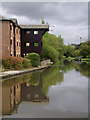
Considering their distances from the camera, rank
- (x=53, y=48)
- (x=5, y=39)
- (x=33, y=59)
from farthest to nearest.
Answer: (x=53, y=48)
(x=5, y=39)
(x=33, y=59)

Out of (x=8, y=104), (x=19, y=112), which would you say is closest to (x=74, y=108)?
(x=19, y=112)

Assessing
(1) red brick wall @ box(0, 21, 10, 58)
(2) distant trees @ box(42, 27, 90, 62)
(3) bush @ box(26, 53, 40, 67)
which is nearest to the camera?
(3) bush @ box(26, 53, 40, 67)

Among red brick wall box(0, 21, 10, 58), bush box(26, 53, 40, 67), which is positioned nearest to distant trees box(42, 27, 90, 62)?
bush box(26, 53, 40, 67)

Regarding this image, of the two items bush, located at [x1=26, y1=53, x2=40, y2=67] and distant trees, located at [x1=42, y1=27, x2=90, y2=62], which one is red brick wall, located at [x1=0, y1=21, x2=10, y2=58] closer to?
bush, located at [x1=26, y1=53, x2=40, y2=67]

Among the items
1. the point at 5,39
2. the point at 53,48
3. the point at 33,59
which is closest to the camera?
the point at 33,59

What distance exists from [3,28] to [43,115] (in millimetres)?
26222

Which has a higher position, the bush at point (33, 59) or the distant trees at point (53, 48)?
the distant trees at point (53, 48)

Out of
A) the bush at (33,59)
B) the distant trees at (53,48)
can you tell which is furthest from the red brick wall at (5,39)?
the distant trees at (53,48)

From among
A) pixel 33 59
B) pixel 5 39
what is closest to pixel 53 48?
pixel 33 59

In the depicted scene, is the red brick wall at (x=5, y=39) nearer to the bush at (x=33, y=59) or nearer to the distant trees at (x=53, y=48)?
the bush at (x=33, y=59)

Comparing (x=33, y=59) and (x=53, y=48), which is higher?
(x=53, y=48)

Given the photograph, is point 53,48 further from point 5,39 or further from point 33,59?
point 5,39

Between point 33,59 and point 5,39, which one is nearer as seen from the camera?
point 33,59

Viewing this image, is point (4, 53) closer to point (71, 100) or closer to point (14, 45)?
point (14, 45)
